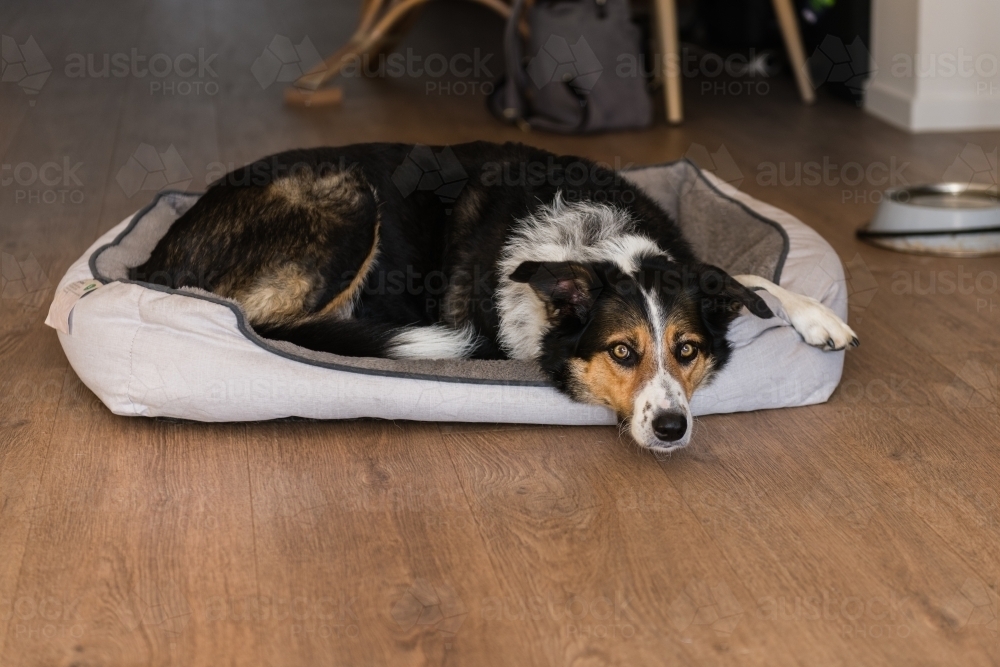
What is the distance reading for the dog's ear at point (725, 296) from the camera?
2420 millimetres

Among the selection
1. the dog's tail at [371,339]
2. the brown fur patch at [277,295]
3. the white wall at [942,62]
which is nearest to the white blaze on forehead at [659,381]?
the dog's tail at [371,339]

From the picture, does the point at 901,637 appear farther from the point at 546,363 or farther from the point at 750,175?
the point at 750,175

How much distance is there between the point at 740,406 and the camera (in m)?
2.64

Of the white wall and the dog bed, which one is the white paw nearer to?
the dog bed

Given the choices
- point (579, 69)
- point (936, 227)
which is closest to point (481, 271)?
point (936, 227)

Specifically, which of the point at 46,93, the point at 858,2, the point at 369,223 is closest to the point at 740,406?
the point at 369,223

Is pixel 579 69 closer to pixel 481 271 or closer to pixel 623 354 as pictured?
pixel 481 271

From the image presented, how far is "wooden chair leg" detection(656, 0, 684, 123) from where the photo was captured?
219 inches

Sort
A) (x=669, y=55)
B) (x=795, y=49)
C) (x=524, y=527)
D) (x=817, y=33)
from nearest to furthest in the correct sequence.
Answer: (x=524, y=527), (x=669, y=55), (x=795, y=49), (x=817, y=33)

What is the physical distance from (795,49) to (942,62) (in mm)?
985

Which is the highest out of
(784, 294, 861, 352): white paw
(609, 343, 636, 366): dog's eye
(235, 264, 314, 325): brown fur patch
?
(235, 264, 314, 325): brown fur patch

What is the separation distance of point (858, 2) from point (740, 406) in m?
4.11

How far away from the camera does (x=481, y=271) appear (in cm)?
287

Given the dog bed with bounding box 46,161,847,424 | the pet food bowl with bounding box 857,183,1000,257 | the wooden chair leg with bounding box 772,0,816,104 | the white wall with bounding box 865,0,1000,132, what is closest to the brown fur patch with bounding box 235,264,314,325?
the dog bed with bounding box 46,161,847,424
